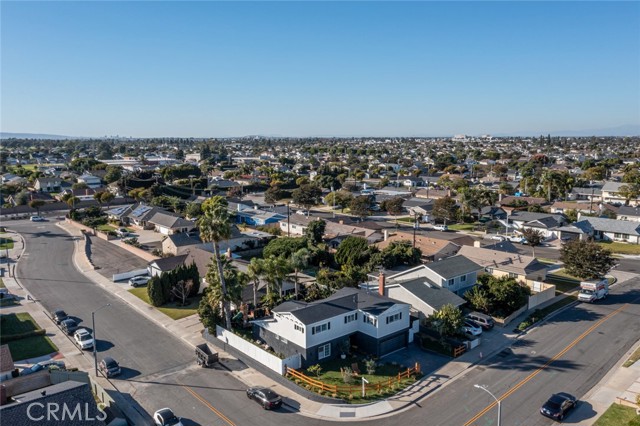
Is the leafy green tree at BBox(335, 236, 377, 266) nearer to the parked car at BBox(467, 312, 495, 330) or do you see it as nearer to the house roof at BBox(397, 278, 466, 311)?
the house roof at BBox(397, 278, 466, 311)

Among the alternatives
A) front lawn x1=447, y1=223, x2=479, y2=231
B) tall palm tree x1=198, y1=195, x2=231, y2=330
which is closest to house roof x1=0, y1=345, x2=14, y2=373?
tall palm tree x1=198, y1=195, x2=231, y2=330

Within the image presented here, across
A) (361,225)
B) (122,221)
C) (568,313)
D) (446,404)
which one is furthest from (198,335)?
(122,221)

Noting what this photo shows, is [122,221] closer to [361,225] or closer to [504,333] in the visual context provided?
[361,225]

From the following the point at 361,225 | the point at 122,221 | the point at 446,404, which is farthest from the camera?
the point at 122,221

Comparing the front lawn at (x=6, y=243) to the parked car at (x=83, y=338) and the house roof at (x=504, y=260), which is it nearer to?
the parked car at (x=83, y=338)

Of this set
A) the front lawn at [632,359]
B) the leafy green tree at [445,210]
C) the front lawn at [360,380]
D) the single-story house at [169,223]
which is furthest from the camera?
the leafy green tree at [445,210]

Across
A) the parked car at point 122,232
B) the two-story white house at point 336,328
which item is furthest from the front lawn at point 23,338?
the parked car at point 122,232
